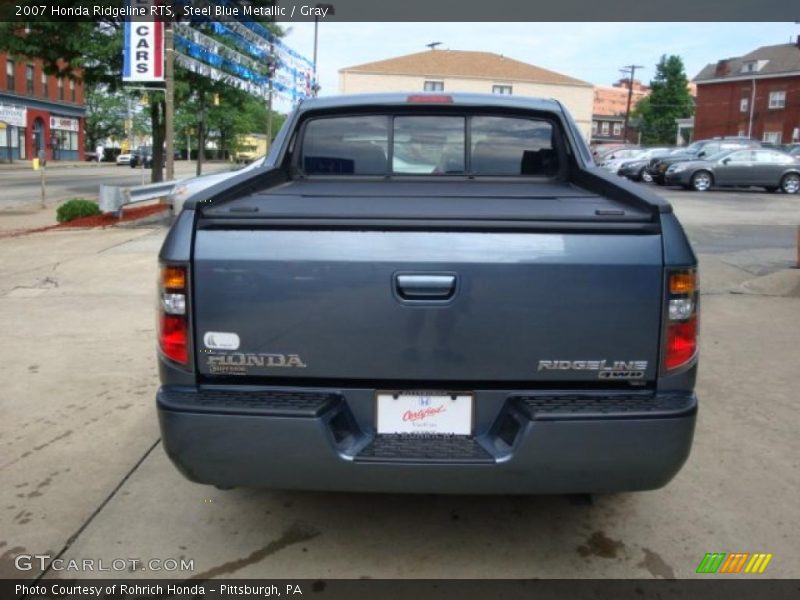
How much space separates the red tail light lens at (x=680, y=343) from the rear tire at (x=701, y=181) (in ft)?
80.5

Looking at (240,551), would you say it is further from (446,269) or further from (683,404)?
(683,404)

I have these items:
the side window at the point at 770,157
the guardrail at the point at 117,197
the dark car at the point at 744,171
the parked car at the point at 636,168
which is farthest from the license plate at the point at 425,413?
the parked car at the point at 636,168

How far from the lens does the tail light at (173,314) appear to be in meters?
2.73

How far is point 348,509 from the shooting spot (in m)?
3.58

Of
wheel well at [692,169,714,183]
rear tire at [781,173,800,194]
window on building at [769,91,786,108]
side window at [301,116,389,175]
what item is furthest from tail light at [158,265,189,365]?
window on building at [769,91,786,108]

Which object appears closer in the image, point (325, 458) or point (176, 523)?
point (325, 458)

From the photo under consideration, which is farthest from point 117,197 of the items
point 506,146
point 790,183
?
point 790,183

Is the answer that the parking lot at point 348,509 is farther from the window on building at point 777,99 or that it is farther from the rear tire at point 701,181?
the window on building at point 777,99

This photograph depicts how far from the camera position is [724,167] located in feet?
82.3

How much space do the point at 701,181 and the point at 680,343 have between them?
24.8m

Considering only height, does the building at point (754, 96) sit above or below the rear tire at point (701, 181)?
above

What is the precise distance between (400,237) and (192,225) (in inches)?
30.3

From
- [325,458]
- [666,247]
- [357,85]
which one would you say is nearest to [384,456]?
[325,458]

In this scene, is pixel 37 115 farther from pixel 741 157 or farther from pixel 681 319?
pixel 681 319
